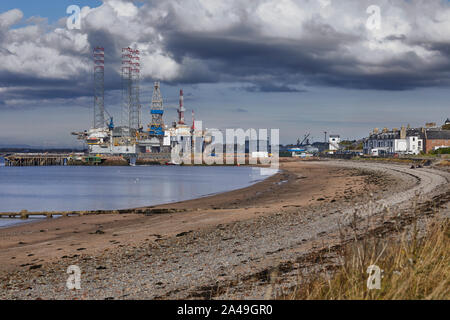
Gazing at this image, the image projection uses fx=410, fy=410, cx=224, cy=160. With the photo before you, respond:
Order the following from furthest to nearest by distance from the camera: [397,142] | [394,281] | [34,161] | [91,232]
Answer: [34,161]
[397,142]
[91,232]
[394,281]

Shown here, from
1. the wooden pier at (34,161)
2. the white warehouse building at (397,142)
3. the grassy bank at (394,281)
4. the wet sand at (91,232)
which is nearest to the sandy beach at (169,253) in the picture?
the wet sand at (91,232)

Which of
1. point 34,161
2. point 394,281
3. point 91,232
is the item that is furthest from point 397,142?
point 34,161

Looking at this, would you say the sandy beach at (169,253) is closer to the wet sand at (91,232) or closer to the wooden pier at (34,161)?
the wet sand at (91,232)

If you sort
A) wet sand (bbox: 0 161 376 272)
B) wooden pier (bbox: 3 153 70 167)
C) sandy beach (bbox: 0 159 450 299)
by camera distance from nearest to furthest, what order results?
sandy beach (bbox: 0 159 450 299), wet sand (bbox: 0 161 376 272), wooden pier (bbox: 3 153 70 167)

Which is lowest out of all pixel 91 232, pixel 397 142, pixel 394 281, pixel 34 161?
pixel 34 161

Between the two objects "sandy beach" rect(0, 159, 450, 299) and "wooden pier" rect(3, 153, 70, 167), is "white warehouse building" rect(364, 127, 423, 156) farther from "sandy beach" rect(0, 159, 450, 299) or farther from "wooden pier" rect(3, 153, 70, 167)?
"wooden pier" rect(3, 153, 70, 167)

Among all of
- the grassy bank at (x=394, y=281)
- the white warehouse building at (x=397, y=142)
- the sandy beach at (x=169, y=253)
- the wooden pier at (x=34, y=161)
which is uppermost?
the white warehouse building at (x=397, y=142)

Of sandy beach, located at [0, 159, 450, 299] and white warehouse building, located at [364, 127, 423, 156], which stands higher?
white warehouse building, located at [364, 127, 423, 156]

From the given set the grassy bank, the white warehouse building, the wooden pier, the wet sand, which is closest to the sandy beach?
the wet sand

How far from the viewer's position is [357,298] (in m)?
5.48

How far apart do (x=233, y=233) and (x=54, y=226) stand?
13.1 meters

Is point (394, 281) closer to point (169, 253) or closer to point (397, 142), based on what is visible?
point (169, 253)
